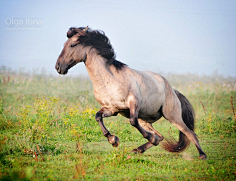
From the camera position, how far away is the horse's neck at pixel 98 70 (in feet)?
19.9

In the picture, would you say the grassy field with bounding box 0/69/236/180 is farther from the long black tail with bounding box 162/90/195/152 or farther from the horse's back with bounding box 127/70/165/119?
the horse's back with bounding box 127/70/165/119

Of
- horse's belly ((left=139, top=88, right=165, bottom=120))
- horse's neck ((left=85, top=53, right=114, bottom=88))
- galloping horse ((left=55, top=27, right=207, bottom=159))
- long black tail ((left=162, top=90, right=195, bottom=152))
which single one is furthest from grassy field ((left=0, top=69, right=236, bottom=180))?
horse's neck ((left=85, top=53, right=114, bottom=88))

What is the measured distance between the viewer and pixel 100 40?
6.35m

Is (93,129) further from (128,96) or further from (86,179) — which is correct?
(86,179)

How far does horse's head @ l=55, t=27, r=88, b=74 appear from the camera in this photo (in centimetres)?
602

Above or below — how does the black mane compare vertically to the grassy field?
above

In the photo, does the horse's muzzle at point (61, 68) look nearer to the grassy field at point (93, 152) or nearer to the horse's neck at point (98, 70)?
the horse's neck at point (98, 70)

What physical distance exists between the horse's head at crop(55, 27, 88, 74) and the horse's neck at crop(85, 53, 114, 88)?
17 cm

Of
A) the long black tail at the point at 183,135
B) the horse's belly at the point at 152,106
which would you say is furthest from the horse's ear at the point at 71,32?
the long black tail at the point at 183,135

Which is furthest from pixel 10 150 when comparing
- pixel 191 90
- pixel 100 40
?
pixel 191 90

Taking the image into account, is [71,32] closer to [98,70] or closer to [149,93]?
[98,70]

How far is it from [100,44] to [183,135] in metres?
3.02

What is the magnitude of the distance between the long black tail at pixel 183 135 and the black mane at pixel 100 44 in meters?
2.19

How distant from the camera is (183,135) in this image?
7254 millimetres
